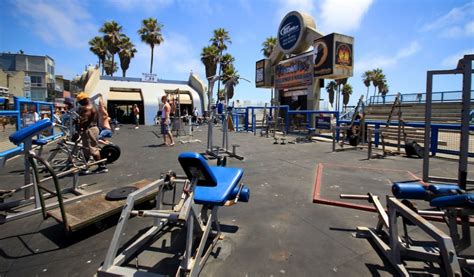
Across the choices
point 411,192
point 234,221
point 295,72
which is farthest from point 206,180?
point 295,72

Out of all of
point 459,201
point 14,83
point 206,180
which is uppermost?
point 14,83

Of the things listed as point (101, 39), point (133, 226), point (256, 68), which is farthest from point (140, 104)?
point (133, 226)

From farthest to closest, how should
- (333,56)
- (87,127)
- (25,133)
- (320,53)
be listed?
(320,53)
(333,56)
(87,127)
(25,133)

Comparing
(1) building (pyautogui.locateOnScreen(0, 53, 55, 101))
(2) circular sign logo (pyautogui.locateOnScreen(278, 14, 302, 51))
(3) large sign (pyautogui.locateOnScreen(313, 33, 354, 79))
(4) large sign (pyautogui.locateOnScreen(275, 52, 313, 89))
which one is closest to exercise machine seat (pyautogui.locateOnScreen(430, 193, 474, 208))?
(3) large sign (pyautogui.locateOnScreen(313, 33, 354, 79))

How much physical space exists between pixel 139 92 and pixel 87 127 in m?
23.2

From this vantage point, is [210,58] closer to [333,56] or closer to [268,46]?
[268,46]

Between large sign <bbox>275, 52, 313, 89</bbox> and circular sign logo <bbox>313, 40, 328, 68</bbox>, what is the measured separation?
60cm

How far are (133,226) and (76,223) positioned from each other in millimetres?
689

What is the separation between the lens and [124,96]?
2630cm

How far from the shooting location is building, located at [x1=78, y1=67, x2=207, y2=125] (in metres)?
25.3

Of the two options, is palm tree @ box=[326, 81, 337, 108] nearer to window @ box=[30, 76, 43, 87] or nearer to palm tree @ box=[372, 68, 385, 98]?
palm tree @ box=[372, 68, 385, 98]

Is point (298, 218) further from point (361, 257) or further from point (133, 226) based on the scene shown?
point (133, 226)

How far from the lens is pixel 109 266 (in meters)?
2.08

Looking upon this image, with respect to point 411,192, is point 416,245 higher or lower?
lower
